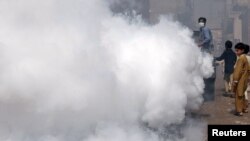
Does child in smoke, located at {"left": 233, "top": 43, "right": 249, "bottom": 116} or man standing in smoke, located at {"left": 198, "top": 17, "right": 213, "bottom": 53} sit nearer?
child in smoke, located at {"left": 233, "top": 43, "right": 249, "bottom": 116}

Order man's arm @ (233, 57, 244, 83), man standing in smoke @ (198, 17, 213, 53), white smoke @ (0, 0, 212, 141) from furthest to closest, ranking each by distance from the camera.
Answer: man standing in smoke @ (198, 17, 213, 53), man's arm @ (233, 57, 244, 83), white smoke @ (0, 0, 212, 141)

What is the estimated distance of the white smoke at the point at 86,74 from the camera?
21.7 feet

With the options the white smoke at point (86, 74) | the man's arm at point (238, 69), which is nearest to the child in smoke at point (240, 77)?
the man's arm at point (238, 69)

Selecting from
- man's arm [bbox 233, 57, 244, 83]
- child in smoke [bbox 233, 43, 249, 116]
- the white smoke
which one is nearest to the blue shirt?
child in smoke [bbox 233, 43, 249, 116]

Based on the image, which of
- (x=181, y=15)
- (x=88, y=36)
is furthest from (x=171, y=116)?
(x=181, y=15)

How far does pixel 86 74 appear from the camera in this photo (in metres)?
7.11

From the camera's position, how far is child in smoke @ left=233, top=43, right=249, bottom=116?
934cm

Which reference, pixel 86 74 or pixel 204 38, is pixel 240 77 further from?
pixel 86 74

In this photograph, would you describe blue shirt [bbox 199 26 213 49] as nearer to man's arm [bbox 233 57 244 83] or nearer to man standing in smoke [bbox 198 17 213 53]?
man standing in smoke [bbox 198 17 213 53]

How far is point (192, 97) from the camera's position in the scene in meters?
8.65

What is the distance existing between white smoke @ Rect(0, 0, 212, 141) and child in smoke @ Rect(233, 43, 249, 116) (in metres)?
1.38

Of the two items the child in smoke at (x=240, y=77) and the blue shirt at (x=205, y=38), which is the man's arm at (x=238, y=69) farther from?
the blue shirt at (x=205, y=38)

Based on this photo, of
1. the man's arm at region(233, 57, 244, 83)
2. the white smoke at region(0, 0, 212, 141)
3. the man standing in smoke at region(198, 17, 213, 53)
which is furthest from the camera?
the man standing in smoke at region(198, 17, 213, 53)

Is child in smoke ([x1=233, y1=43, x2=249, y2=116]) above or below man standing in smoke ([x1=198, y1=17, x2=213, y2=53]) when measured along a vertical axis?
below
